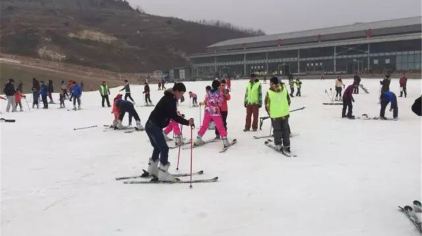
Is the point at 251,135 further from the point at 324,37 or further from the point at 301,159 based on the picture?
the point at 324,37

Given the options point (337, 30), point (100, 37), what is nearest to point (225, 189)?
point (337, 30)

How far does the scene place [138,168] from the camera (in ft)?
31.7

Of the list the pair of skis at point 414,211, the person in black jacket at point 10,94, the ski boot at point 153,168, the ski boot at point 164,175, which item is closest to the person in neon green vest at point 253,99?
the ski boot at point 153,168

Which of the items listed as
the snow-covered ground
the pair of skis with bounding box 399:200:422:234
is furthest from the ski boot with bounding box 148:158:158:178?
the pair of skis with bounding box 399:200:422:234

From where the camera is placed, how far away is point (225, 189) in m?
7.73

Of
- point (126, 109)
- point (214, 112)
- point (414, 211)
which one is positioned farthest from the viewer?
point (126, 109)

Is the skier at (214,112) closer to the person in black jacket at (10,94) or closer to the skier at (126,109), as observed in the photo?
the skier at (126,109)

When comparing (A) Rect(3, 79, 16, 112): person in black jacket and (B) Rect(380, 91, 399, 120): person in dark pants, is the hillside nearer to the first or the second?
(A) Rect(3, 79, 16, 112): person in black jacket

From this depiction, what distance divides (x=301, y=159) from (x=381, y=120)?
8.26m

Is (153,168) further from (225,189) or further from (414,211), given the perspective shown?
(414,211)

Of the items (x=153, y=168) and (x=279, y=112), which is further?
(x=279, y=112)

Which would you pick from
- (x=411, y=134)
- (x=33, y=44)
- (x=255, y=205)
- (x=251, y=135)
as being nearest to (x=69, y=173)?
(x=255, y=205)

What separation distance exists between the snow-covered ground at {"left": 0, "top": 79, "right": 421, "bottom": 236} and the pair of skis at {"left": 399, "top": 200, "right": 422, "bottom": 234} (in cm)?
8

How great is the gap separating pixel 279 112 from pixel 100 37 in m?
116
